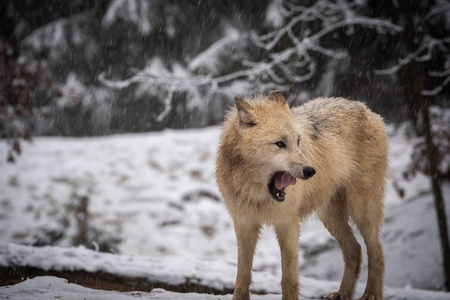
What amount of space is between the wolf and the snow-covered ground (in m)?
1.16

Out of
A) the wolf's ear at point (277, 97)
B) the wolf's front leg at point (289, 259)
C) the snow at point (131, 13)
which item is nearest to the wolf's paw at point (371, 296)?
the wolf's front leg at point (289, 259)

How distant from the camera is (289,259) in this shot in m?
3.34

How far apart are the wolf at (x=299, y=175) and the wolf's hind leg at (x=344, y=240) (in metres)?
0.01

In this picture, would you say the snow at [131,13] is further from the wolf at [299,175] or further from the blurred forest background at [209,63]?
the wolf at [299,175]

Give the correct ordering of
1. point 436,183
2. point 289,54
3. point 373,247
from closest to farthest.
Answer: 1. point 373,247
2. point 436,183
3. point 289,54

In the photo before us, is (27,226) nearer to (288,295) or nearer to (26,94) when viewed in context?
(26,94)

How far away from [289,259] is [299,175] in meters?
0.93

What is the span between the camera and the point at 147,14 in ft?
48.8

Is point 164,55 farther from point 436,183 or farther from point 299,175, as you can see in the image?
point 299,175

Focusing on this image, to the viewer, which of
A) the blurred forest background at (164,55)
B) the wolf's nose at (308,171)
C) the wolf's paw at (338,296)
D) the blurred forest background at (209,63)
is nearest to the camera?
the wolf's nose at (308,171)

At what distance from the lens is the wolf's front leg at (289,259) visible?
131 inches

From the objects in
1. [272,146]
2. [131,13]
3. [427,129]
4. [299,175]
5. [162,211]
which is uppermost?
[131,13]

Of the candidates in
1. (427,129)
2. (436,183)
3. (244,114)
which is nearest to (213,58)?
(427,129)

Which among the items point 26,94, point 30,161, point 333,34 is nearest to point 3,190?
point 30,161
